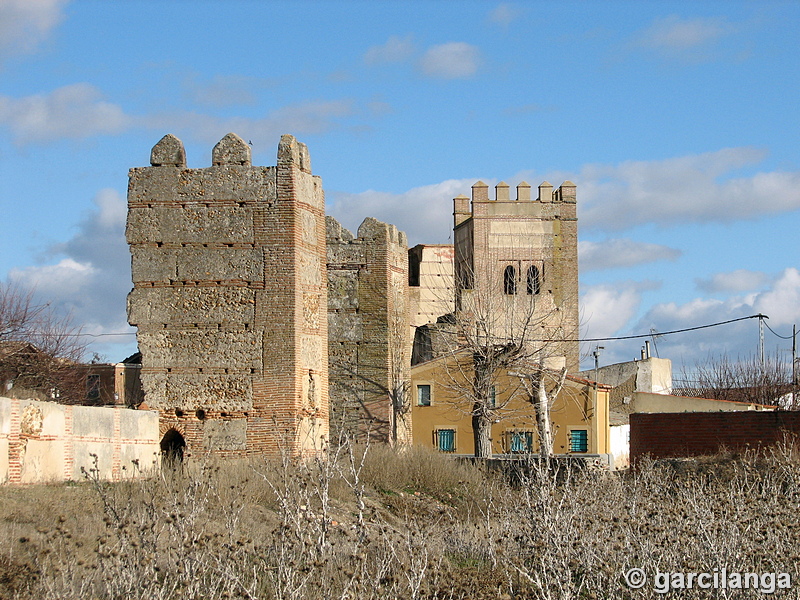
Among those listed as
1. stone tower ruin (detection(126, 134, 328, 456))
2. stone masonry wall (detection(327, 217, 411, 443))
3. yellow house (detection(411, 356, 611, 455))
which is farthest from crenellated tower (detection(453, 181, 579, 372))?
stone tower ruin (detection(126, 134, 328, 456))

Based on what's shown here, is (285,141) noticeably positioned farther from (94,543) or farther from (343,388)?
(94,543)

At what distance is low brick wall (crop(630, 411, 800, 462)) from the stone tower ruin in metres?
9.71

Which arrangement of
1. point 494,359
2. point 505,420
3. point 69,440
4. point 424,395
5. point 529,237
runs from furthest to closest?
point 529,237, point 424,395, point 505,420, point 494,359, point 69,440

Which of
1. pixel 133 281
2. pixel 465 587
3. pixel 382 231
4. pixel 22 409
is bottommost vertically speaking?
pixel 465 587

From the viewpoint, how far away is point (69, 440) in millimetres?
14953

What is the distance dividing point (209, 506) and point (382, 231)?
12105 mm

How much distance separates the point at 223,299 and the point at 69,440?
13.3ft

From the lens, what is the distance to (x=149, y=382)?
1816cm

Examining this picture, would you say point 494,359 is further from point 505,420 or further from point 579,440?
point 579,440

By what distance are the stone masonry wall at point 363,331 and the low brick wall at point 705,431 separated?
5.69m

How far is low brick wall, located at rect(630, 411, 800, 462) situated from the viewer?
2273 centimetres

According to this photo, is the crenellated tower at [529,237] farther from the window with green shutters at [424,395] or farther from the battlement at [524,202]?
the window with green shutters at [424,395]

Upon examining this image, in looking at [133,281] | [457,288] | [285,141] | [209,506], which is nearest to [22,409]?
[209,506]

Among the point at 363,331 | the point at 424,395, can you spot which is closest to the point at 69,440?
the point at 363,331
